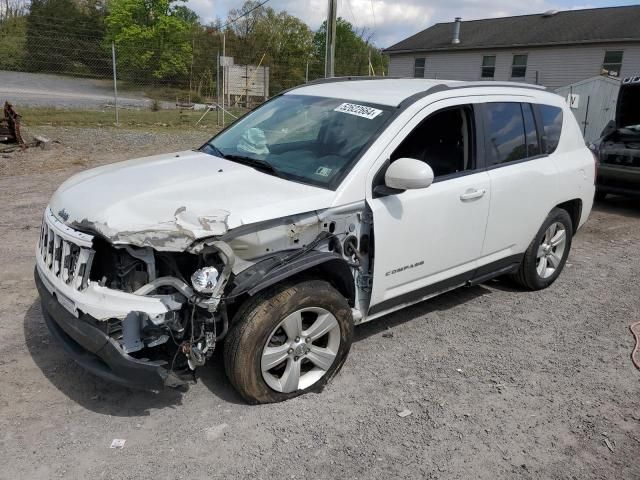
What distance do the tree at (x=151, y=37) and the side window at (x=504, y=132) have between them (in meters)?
22.1

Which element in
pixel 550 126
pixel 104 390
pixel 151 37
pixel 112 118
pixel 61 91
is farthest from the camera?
pixel 151 37

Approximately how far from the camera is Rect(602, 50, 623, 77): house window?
26.1m

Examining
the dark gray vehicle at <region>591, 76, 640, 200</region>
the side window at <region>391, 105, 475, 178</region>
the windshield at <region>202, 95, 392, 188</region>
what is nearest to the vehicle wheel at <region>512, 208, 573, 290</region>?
the side window at <region>391, 105, 475, 178</region>

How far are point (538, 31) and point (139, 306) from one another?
31.9 metres

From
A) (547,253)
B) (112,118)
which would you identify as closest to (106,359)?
(547,253)

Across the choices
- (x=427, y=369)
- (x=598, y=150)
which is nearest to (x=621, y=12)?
(x=598, y=150)

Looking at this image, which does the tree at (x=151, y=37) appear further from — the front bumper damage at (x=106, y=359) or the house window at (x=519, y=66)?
the front bumper damage at (x=106, y=359)

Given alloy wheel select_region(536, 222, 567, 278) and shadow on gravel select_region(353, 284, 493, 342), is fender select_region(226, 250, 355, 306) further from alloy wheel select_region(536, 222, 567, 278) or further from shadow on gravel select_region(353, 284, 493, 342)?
alloy wheel select_region(536, 222, 567, 278)

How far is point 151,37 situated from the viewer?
120 feet

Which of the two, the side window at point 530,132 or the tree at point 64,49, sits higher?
the tree at point 64,49

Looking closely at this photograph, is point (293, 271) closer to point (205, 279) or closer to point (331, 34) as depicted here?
point (205, 279)

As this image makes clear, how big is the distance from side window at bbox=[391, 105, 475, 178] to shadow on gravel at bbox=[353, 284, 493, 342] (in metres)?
1.27

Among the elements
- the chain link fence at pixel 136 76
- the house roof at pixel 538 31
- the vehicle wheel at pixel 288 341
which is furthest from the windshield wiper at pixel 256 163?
the house roof at pixel 538 31

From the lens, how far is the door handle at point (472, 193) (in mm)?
3969
